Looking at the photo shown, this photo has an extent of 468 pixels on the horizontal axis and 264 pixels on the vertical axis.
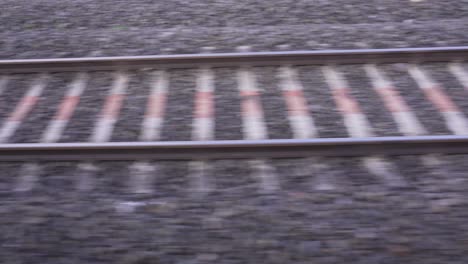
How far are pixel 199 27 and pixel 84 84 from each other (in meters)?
1.78

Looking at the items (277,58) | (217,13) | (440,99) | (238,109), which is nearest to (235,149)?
(238,109)

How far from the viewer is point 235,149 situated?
13.0 feet

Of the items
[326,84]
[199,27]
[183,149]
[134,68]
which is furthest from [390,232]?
[199,27]

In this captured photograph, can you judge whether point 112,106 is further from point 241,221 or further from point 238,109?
point 241,221

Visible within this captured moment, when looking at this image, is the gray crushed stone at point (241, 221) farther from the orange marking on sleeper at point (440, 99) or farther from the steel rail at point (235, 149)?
the orange marking on sleeper at point (440, 99)

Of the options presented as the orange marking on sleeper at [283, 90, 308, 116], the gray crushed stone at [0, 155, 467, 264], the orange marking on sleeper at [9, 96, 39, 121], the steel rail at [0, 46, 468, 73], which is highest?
the steel rail at [0, 46, 468, 73]

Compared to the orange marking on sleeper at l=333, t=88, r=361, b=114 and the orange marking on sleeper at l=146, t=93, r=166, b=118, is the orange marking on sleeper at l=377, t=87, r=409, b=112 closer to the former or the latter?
the orange marking on sleeper at l=333, t=88, r=361, b=114

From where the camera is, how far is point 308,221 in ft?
10.8

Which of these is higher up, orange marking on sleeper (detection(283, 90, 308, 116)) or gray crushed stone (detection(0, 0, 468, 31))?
gray crushed stone (detection(0, 0, 468, 31))

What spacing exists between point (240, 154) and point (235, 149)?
2.0 inches

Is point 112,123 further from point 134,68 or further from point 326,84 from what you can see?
point 326,84

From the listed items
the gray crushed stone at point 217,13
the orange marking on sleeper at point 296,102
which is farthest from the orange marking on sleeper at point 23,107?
the orange marking on sleeper at point 296,102

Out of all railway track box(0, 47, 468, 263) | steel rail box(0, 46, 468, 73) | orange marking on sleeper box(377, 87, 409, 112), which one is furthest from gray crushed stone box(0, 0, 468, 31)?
orange marking on sleeper box(377, 87, 409, 112)

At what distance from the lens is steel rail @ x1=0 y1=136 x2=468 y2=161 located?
3.90 metres
